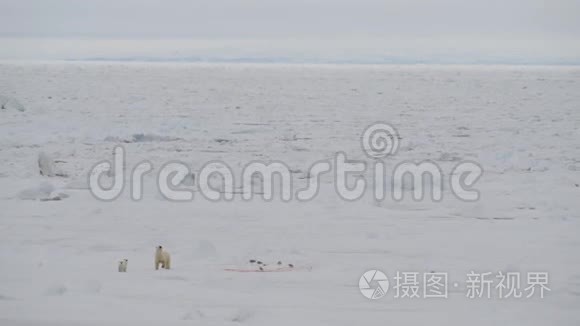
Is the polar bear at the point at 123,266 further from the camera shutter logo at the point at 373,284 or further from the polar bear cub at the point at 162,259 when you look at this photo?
the camera shutter logo at the point at 373,284

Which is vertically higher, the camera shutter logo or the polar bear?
the polar bear

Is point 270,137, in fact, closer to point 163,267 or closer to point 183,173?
point 183,173

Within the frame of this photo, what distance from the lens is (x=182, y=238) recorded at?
19.0 ft

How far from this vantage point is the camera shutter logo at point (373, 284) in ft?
14.1

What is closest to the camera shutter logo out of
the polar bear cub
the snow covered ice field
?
the snow covered ice field

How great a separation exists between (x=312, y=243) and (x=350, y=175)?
11.0 ft

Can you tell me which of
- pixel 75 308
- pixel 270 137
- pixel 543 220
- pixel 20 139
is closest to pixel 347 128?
pixel 270 137

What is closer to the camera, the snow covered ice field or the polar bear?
the snow covered ice field

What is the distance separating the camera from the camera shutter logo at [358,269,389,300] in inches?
169

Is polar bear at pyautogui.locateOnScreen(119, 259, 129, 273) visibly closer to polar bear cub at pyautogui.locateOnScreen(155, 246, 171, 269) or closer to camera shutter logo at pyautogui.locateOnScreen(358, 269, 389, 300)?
polar bear cub at pyautogui.locateOnScreen(155, 246, 171, 269)

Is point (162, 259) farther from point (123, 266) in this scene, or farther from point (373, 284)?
point (373, 284)

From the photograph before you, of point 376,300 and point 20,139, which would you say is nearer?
point 376,300

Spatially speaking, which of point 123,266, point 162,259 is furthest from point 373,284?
point 123,266

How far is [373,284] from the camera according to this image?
4.46m
